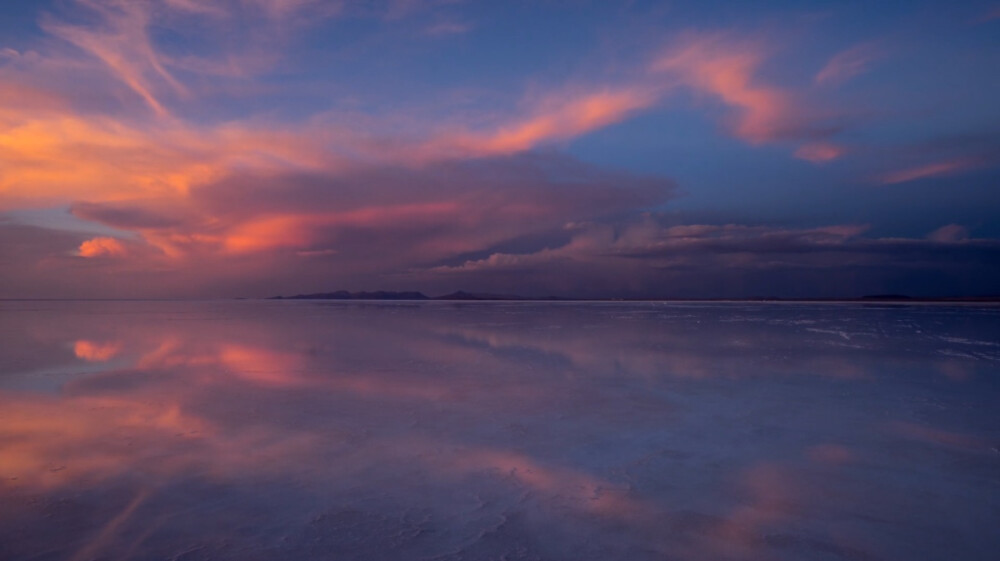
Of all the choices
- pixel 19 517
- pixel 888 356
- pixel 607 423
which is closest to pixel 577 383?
pixel 607 423

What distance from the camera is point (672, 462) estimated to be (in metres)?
4.79

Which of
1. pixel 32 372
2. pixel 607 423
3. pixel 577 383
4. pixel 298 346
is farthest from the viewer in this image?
pixel 298 346

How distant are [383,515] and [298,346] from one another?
36.0ft

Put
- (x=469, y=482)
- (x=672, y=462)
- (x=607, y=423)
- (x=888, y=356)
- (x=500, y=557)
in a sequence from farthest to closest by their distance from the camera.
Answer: (x=888, y=356), (x=607, y=423), (x=672, y=462), (x=469, y=482), (x=500, y=557)

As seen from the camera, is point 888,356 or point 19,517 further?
point 888,356

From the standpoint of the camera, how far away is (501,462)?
15.7 feet

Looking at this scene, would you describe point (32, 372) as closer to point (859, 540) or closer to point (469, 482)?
point (469, 482)

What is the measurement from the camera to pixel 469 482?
431 centimetres

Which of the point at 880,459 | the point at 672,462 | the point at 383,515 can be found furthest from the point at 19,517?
the point at 880,459

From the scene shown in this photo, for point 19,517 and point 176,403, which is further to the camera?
point 176,403

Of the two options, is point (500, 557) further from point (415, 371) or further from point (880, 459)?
point (415, 371)

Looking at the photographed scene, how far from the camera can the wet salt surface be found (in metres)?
3.34

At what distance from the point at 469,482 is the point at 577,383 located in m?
4.34

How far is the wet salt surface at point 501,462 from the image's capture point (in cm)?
334
